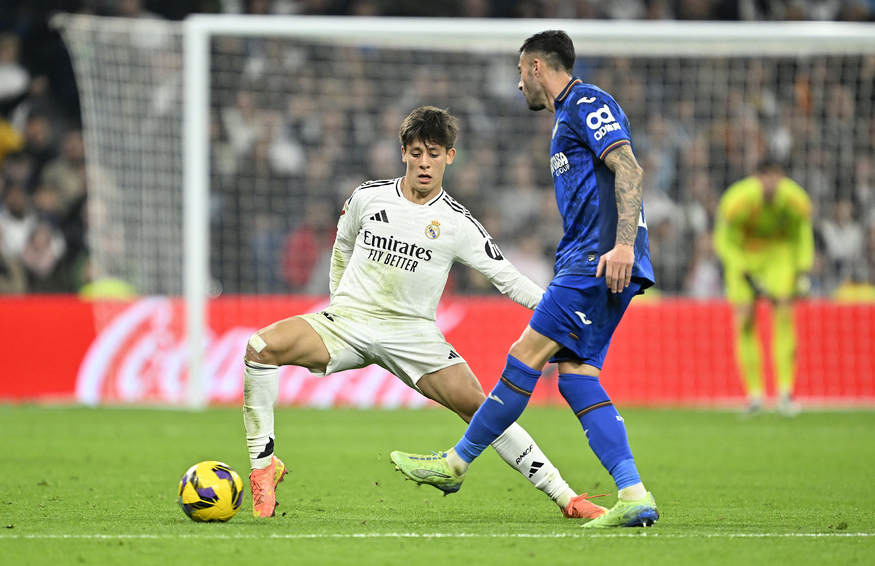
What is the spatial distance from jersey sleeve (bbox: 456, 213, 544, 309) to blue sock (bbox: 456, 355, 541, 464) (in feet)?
1.43

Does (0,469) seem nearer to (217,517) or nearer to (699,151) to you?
(217,517)

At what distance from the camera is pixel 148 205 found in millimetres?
12734

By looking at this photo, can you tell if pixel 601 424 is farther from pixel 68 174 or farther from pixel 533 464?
pixel 68 174

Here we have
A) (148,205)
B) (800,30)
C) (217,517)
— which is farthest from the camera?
(148,205)

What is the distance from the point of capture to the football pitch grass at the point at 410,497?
4.07m

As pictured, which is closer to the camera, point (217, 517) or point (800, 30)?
point (217, 517)

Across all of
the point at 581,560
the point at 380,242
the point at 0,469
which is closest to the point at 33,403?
the point at 0,469

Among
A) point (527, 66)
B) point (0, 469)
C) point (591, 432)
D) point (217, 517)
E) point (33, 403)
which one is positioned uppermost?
point (527, 66)

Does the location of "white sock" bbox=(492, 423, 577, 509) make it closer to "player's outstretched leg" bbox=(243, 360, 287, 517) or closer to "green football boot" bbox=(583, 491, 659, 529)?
"green football boot" bbox=(583, 491, 659, 529)

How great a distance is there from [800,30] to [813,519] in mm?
7945

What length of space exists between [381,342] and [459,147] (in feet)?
33.3

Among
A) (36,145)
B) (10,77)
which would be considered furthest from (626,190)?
(10,77)

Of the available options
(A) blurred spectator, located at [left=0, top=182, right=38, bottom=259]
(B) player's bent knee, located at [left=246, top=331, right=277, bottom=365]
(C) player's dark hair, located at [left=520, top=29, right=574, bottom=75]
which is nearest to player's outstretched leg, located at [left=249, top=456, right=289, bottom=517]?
(B) player's bent knee, located at [left=246, top=331, right=277, bottom=365]

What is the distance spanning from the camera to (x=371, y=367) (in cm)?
1205
